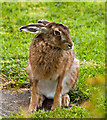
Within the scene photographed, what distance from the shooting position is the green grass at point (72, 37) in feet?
19.2

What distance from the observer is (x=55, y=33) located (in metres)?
4.67

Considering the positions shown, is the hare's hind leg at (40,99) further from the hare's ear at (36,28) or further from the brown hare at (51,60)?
the hare's ear at (36,28)

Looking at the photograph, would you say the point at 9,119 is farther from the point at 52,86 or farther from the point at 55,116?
the point at 52,86

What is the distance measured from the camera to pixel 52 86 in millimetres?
5402

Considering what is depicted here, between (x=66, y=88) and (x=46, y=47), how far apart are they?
113 centimetres

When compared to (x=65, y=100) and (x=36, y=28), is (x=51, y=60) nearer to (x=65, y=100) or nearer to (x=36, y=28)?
(x=36, y=28)

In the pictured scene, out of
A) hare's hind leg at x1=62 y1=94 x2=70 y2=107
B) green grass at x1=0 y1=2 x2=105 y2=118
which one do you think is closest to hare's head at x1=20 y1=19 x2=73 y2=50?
green grass at x1=0 y1=2 x2=105 y2=118

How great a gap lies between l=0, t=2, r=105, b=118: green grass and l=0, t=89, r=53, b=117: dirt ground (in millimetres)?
388

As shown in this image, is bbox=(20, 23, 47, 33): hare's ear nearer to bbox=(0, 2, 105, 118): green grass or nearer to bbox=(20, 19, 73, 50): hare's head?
bbox=(20, 19, 73, 50): hare's head

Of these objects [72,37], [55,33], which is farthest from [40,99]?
[72,37]

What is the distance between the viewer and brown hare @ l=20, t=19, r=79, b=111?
469cm

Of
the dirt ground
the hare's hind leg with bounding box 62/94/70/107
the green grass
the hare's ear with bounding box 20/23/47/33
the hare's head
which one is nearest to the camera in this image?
the hare's head

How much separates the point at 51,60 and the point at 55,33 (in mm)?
483

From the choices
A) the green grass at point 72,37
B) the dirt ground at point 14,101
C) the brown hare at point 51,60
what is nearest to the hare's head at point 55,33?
the brown hare at point 51,60
